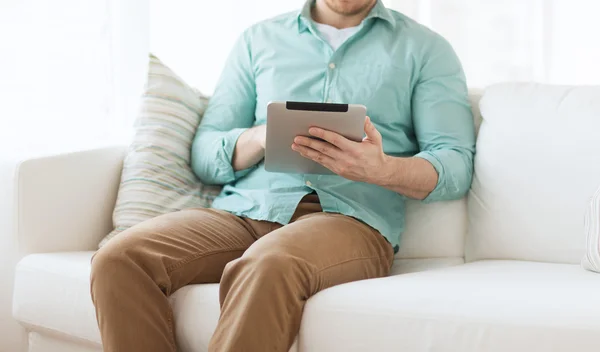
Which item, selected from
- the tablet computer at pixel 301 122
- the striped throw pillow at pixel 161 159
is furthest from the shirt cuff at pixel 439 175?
the striped throw pillow at pixel 161 159

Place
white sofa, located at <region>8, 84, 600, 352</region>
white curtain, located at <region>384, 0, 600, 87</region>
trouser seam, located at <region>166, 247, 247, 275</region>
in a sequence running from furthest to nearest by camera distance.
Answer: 1. white curtain, located at <region>384, 0, 600, 87</region>
2. trouser seam, located at <region>166, 247, 247, 275</region>
3. white sofa, located at <region>8, 84, 600, 352</region>

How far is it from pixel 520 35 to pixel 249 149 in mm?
1231

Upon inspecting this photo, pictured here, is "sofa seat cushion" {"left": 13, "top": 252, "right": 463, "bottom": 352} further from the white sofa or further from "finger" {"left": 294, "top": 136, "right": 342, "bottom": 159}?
"finger" {"left": 294, "top": 136, "right": 342, "bottom": 159}

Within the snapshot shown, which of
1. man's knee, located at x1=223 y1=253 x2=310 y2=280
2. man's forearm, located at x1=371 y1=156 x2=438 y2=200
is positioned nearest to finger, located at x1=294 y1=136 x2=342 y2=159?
man's forearm, located at x1=371 y1=156 x2=438 y2=200

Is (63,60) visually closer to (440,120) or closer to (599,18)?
(440,120)

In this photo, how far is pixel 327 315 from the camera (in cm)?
140

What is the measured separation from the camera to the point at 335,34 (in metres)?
1.99

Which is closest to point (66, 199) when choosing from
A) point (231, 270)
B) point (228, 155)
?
point (228, 155)

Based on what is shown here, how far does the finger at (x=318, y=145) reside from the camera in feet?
5.13

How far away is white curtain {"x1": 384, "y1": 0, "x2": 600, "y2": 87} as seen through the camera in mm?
2588

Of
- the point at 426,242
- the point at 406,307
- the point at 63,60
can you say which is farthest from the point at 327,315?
the point at 63,60

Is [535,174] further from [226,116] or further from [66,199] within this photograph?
[66,199]

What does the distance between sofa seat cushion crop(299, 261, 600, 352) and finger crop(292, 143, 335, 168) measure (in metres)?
0.27

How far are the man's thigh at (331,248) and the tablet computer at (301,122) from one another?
6.3 inches
